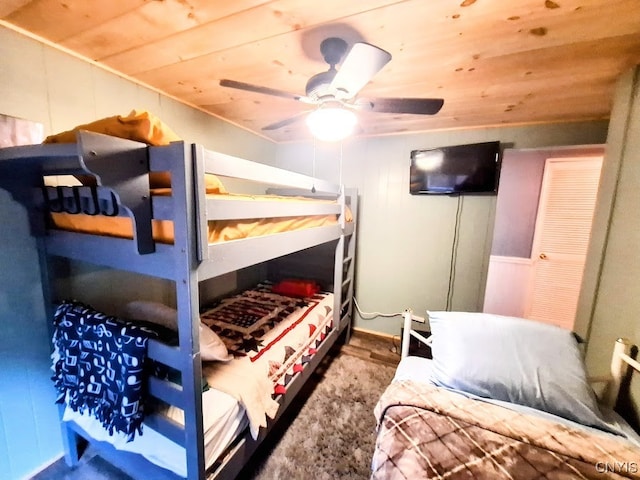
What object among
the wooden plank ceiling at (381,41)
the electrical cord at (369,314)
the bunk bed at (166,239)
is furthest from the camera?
the electrical cord at (369,314)

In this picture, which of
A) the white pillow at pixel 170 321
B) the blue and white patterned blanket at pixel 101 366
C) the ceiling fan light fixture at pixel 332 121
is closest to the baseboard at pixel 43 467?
the blue and white patterned blanket at pixel 101 366

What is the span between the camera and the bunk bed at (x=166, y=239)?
85cm

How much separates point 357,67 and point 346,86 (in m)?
0.15

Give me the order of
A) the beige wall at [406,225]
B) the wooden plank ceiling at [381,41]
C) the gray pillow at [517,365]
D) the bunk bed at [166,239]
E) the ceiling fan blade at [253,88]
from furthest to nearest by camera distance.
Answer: the beige wall at [406,225] → the ceiling fan blade at [253,88] → the gray pillow at [517,365] → the wooden plank ceiling at [381,41] → the bunk bed at [166,239]

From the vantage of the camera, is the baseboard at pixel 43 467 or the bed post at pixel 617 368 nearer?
the bed post at pixel 617 368

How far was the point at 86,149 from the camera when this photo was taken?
74cm

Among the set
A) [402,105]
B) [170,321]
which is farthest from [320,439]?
[402,105]

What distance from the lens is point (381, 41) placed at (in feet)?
3.98

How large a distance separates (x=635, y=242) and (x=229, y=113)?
2.78m

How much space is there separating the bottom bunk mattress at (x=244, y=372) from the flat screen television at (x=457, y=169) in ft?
5.16

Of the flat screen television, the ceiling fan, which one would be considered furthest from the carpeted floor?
the ceiling fan

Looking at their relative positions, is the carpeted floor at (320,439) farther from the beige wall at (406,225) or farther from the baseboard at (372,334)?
the beige wall at (406,225)

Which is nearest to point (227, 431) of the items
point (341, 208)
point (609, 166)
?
point (341, 208)

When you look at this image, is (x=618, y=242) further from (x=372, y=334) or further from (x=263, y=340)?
(x=372, y=334)
